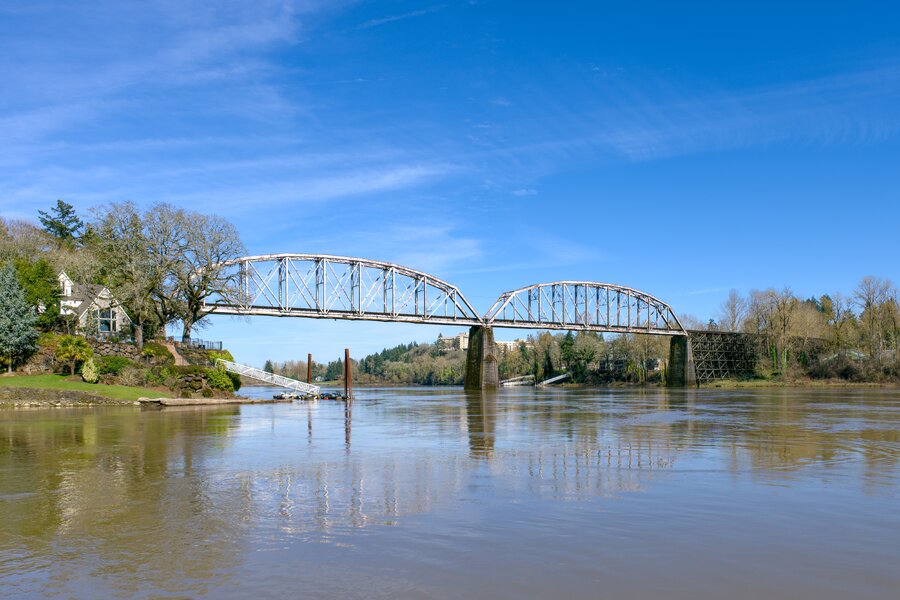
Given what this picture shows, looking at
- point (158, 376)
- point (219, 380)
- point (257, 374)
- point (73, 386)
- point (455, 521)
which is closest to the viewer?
point (455, 521)

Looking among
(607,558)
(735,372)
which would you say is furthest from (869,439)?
(735,372)

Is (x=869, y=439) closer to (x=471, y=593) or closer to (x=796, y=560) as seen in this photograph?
(x=796, y=560)

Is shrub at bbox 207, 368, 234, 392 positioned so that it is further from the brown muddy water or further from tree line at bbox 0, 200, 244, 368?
the brown muddy water

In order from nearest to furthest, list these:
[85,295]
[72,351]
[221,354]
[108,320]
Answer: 1. [72,351]
2. [221,354]
3. [85,295]
4. [108,320]

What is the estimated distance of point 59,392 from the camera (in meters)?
46.2

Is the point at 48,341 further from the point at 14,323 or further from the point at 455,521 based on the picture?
the point at 455,521

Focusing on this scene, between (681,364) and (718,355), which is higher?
(718,355)

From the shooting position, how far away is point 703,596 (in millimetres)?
6859

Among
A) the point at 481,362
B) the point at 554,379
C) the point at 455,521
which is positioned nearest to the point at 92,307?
the point at 481,362

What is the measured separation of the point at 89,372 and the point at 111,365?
2954 mm

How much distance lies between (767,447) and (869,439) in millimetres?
4846

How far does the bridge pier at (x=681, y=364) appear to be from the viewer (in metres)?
135

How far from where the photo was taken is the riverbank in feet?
146

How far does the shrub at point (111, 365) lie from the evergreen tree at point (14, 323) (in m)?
5.44
